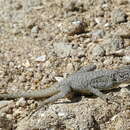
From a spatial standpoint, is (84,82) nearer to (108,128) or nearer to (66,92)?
(66,92)

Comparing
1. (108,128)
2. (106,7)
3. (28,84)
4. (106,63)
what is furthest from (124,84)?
(106,7)

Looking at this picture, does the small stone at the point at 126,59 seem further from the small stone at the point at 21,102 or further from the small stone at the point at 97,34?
the small stone at the point at 21,102

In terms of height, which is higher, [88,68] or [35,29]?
[35,29]

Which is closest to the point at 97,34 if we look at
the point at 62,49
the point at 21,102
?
the point at 62,49

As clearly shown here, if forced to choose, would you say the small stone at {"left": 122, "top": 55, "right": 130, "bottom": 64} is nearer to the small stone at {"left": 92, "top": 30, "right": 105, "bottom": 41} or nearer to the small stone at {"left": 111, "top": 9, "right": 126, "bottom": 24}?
the small stone at {"left": 92, "top": 30, "right": 105, "bottom": 41}

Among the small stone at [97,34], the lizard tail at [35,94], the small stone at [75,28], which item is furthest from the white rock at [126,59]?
the lizard tail at [35,94]

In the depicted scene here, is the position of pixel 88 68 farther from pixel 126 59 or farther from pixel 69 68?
pixel 126 59

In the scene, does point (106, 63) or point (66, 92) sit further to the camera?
point (106, 63)
